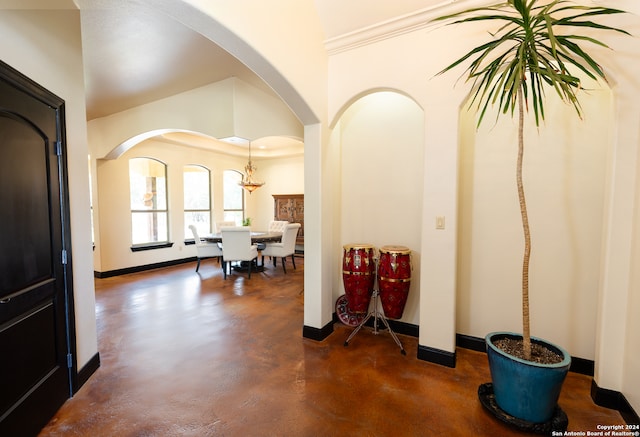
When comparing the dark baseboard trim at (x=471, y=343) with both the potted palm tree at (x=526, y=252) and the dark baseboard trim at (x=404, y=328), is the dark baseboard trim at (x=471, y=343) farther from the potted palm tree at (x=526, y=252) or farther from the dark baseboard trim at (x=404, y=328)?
the potted palm tree at (x=526, y=252)

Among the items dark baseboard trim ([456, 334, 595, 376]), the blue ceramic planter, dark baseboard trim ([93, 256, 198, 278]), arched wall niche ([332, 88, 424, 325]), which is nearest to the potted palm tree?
the blue ceramic planter

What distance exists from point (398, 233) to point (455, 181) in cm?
89

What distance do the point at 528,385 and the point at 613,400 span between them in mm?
758

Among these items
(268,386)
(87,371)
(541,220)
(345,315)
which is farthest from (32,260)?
(541,220)

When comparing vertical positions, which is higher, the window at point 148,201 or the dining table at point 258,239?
the window at point 148,201

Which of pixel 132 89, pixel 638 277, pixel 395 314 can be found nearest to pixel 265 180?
pixel 132 89

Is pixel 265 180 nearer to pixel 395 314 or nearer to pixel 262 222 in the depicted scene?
pixel 262 222

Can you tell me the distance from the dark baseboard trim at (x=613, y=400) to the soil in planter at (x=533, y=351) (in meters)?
0.50

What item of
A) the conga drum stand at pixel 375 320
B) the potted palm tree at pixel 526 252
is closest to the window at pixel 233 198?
the conga drum stand at pixel 375 320

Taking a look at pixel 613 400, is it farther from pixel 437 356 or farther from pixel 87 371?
pixel 87 371

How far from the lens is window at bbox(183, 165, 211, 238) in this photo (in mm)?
7113

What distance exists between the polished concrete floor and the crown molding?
278 centimetres

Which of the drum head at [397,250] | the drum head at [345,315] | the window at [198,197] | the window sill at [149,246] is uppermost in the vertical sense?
the window at [198,197]

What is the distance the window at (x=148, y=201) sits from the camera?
6.04 m
